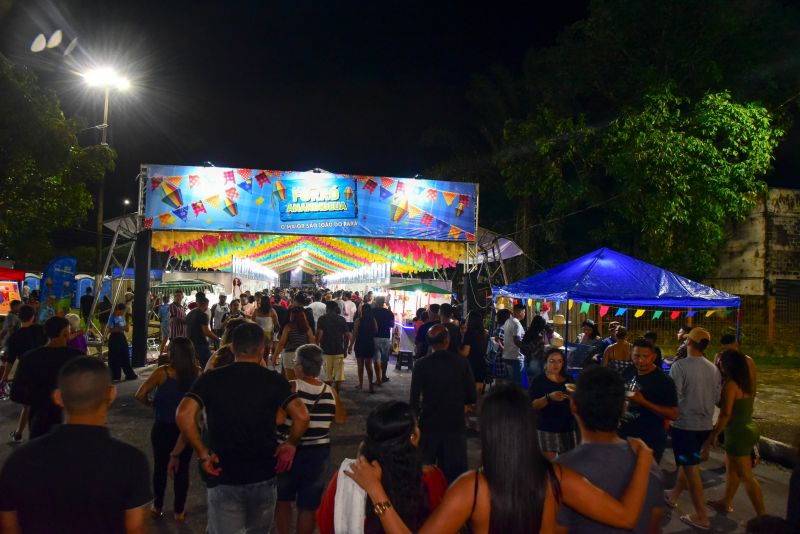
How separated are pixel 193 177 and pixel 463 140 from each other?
2073 centimetres

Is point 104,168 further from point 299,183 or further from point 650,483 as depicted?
point 650,483

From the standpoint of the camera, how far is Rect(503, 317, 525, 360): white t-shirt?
1033cm

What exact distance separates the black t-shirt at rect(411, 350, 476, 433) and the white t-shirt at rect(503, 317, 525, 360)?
16.3ft

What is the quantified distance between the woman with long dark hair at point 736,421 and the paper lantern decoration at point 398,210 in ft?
32.6

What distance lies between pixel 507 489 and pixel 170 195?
13508 mm

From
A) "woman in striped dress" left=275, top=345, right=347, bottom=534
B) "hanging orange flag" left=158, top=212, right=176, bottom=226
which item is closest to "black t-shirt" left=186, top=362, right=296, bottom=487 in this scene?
"woman in striped dress" left=275, top=345, right=347, bottom=534

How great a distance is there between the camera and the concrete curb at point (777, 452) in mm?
8094

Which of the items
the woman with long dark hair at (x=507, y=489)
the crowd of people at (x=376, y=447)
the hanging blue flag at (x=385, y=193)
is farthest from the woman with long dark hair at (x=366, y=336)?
the woman with long dark hair at (x=507, y=489)

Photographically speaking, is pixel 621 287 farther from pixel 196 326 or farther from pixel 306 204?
pixel 306 204

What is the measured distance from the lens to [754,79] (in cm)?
2098

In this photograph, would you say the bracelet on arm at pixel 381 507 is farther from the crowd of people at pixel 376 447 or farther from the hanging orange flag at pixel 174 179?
the hanging orange flag at pixel 174 179

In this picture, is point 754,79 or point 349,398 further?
point 754,79

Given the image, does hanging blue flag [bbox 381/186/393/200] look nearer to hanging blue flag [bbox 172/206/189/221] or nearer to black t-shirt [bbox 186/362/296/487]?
hanging blue flag [bbox 172/206/189/221]

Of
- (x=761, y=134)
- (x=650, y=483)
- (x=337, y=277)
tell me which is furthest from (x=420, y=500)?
(x=337, y=277)
